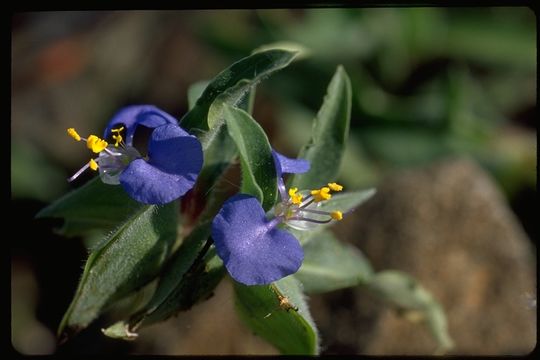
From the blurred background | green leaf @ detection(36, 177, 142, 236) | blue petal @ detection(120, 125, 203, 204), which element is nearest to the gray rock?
the blurred background

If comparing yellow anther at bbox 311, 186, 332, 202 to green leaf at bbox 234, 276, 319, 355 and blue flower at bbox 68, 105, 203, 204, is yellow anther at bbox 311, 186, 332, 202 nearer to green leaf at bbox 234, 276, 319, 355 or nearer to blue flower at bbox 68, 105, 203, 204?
green leaf at bbox 234, 276, 319, 355

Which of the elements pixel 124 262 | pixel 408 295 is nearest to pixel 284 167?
pixel 124 262

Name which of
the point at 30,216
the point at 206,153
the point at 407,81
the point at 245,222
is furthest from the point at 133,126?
the point at 407,81

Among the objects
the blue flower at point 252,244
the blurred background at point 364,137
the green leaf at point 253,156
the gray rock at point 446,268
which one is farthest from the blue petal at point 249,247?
the gray rock at point 446,268

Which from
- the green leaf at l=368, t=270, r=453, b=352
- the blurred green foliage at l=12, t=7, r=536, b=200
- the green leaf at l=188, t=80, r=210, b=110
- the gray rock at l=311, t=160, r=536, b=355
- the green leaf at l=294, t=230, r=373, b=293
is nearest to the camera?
the green leaf at l=188, t=80, r=210, b=110

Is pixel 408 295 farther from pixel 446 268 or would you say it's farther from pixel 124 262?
pixel 124 262
